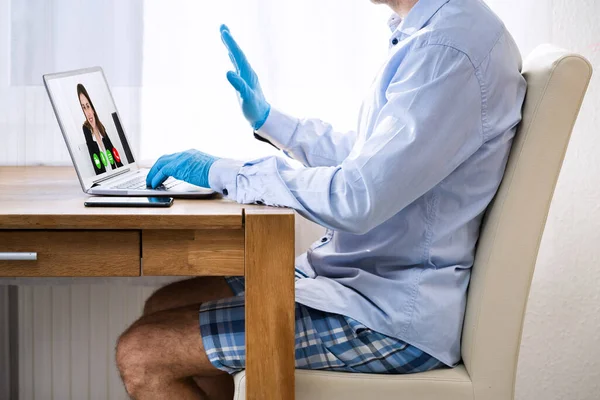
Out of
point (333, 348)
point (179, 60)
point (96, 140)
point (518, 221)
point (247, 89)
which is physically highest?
point (179, 60)

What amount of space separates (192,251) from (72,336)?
1.05m

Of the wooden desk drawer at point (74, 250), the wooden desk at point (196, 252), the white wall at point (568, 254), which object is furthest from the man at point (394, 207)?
the white wall at point (568, 254)

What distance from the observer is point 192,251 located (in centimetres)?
123

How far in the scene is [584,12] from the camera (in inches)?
79.4

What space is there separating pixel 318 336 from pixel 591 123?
109 centimetres

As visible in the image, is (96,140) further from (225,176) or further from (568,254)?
(568,254)

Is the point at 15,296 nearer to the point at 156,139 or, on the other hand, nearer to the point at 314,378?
the point at 156,139

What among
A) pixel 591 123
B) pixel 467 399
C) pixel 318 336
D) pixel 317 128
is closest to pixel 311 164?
pixel 317 128

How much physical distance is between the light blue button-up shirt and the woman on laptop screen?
13.0 inches

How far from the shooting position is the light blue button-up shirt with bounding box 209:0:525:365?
123cm

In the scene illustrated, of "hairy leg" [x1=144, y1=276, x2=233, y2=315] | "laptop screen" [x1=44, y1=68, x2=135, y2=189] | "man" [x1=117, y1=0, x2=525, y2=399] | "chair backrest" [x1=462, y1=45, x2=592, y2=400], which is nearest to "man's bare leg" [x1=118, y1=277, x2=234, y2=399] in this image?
"hairy leg" [x1=144, y1=276, x2=233, y2=315]

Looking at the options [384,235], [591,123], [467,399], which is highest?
[591,123]

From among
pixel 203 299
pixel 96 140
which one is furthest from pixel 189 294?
pixel 96 140

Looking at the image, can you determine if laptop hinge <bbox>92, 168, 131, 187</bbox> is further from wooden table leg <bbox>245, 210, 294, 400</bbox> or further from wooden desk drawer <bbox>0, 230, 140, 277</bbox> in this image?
wooden table leg <bbox>245, 210, 294, 400</bbox>
